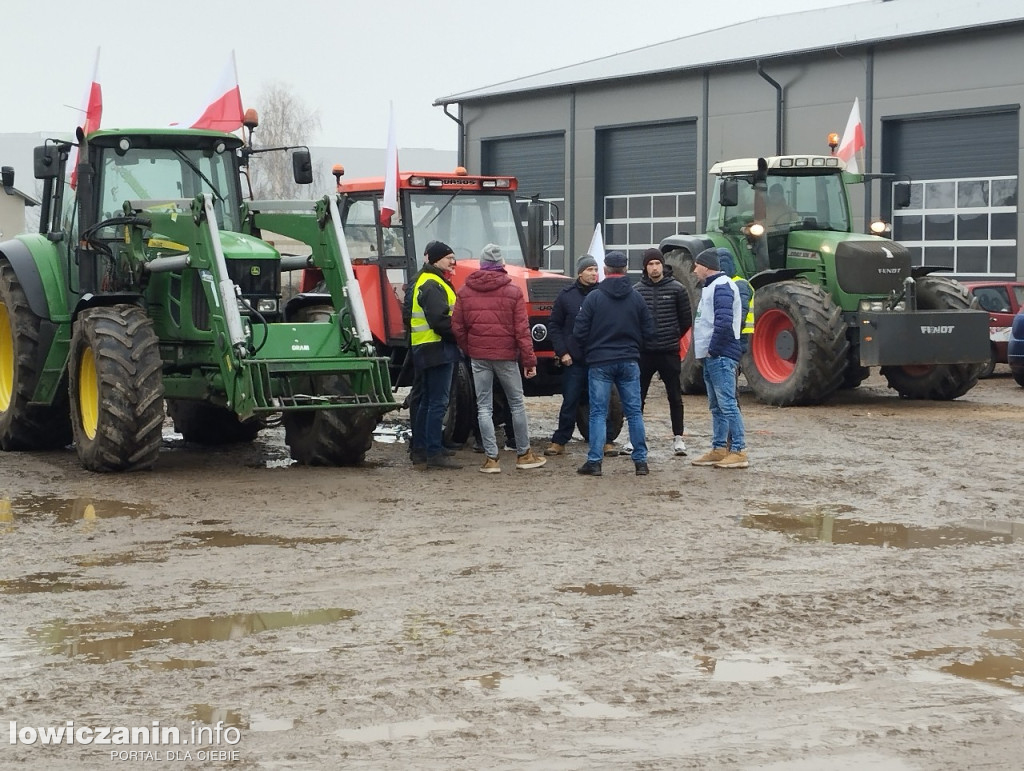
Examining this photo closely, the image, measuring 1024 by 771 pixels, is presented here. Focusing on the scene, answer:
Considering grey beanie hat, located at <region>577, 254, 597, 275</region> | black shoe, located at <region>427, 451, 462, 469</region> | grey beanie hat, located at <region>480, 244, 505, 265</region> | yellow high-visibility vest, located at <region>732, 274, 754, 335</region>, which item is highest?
grey beanie hat, located at <region>480, 244, 505, 265</region>

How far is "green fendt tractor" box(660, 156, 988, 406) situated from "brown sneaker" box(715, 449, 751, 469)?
4610mm

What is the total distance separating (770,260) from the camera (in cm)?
1783

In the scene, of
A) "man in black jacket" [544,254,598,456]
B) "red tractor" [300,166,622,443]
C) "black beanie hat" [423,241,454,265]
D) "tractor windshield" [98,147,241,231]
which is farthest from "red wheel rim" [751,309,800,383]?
"tractor windshield" [98,147,241,231]

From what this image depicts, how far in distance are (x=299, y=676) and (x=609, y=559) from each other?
2.81 meters

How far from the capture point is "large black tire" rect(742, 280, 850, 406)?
53.8 ft

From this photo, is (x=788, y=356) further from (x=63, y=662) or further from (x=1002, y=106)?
(x=63, y=662)

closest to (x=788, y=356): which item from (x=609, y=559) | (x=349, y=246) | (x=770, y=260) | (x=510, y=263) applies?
(x=770, y=260)

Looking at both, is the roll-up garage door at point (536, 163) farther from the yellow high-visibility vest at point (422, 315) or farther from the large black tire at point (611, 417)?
the yellow high-visibility vest at point (422, 315)

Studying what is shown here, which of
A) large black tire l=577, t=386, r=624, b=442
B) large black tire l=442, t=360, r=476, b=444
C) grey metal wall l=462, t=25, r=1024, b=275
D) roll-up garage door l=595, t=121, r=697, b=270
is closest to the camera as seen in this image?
large black tire l=442, t=360, r=476, b=444

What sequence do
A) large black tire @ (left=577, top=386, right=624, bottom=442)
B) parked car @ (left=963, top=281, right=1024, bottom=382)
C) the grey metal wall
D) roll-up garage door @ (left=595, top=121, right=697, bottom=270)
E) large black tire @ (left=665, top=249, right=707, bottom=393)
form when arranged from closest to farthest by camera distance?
large black tire @ (left=577, top=386, right=624, bottom=442), large black tire @ (left=665, top=249, right=707, bottom=393), parked car @ (left=963, top=281, right=1024, bottom=382), the grey metal wall, roll-up garage door @ (left=595, top=121, right=697, bottom=270)

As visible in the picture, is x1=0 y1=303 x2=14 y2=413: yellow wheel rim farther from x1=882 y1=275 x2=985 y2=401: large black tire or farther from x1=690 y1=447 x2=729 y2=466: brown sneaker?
x1=882 y1=275 x2=985 y2=401: large black tire

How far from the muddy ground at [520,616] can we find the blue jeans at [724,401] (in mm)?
348

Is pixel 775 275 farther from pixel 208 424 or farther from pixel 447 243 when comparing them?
pixel 208 424

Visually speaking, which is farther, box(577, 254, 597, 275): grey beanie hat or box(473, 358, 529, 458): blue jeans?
box(577, 254, 597, 275): grey beanie hat
